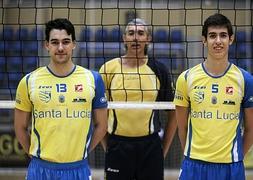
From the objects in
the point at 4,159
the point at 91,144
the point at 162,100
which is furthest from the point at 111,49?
the point at 91,144

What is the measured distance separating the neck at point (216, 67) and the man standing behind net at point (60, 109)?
56 centimetres

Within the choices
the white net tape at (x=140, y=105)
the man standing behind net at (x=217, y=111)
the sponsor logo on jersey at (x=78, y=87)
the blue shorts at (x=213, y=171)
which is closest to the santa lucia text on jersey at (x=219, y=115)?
the man standing behind net at (x=217, y=111)

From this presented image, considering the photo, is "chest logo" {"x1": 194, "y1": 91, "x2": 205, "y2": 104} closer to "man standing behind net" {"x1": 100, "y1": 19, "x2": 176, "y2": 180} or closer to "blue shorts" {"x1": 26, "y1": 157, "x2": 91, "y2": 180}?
"blue shorts" {"x1": 26, "y1": 157, "x2": 91, "y2": 180}

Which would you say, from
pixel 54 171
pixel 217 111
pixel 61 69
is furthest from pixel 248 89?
pixel 54 171

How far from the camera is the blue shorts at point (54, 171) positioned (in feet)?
9.62

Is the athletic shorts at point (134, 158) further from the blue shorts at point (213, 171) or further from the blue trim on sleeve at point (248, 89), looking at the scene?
the blue trim on sleeve at point (248, 89)

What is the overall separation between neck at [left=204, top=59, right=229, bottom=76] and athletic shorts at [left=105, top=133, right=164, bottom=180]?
95cm

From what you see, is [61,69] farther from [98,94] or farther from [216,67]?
[216,67]

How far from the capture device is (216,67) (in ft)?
9.96

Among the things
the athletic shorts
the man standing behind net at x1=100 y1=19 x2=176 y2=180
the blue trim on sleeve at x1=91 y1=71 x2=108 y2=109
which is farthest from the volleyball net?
the blue trim on sleeve at x1=91 y1=71 x2=108 y2=109

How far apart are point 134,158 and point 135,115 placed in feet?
0.91

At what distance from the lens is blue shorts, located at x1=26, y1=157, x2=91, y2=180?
2.93 meters

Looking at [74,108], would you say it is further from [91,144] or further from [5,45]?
[5,45]

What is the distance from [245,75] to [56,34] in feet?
3.19
